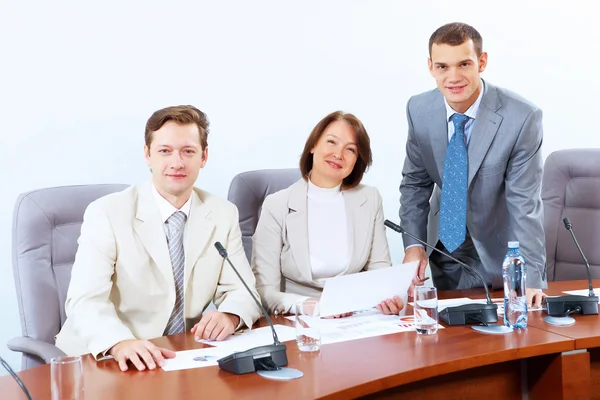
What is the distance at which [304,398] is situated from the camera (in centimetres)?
155

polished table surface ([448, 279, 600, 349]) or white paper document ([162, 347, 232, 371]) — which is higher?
white paper document ([162, 347, 232, 371])

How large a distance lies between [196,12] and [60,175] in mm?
944

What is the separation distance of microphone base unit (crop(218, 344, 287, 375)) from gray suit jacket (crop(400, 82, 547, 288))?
3.94 feet

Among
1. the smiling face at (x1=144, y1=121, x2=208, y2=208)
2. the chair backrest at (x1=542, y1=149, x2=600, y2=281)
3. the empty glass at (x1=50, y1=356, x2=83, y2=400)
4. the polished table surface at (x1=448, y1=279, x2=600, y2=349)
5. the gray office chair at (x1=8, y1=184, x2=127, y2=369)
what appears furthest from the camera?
the chair backrest at (x1=542, y1=149, x2=600, y2=281)

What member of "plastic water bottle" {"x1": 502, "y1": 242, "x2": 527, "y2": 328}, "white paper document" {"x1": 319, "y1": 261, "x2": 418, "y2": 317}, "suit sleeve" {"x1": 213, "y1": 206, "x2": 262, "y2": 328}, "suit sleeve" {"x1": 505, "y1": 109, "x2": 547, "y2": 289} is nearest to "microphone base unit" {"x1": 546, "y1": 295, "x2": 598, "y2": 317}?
"plastic water bottle" {"x1": 502, "y1": 242, "x2": 527, "y2": 328}

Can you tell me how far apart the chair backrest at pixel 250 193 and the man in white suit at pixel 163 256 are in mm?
526

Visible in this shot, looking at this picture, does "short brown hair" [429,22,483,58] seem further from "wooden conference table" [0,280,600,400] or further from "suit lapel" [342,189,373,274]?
"wooden conference table" [0,280,600,400]

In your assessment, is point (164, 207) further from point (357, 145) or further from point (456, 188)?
point (456, 188)

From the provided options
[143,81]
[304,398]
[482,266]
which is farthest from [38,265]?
[482,266]

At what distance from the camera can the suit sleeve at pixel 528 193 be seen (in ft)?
8.83

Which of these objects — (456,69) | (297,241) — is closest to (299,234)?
(297,241)

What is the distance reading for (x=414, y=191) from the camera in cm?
308

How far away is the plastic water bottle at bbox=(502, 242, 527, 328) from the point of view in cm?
216

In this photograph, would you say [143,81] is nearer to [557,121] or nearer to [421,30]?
[421,30]
